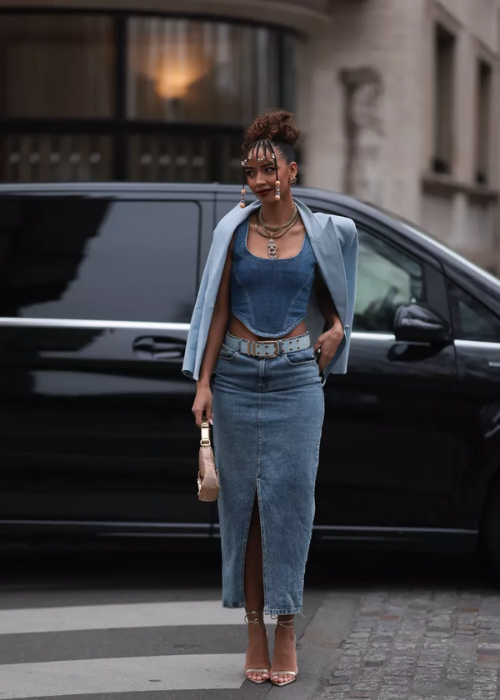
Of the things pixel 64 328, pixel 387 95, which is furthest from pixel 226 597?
pixel 387 95

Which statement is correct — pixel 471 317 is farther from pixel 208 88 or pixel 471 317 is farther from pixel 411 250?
pixel 208 88

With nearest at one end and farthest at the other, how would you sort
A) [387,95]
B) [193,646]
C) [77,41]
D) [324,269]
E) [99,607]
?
[324,269] → [193,646] → [99,607] → [77,41] → [387,95]

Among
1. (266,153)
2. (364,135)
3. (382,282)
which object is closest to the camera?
(266,153)

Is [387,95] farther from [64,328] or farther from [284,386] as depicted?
[284,386]

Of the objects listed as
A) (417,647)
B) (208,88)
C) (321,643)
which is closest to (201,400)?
(321,643)

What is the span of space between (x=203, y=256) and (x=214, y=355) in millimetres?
1436

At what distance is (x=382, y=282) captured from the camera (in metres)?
6.15

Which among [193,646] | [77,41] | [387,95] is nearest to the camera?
[193,646]

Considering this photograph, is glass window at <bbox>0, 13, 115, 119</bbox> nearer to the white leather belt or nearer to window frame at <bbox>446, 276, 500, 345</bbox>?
window frame at <bbox>446, 276, 500, 345</bbox>

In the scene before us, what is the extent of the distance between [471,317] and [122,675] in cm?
221

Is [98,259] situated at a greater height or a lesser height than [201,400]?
greater

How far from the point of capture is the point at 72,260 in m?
6.15

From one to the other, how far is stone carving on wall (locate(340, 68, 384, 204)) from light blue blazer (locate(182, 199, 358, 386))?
31.9 ft

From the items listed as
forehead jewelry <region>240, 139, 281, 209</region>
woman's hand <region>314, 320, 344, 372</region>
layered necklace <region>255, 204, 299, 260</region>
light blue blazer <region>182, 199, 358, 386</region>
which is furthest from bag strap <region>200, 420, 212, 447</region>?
forehead jewelry <region>240, 139, 281, 209</region>
